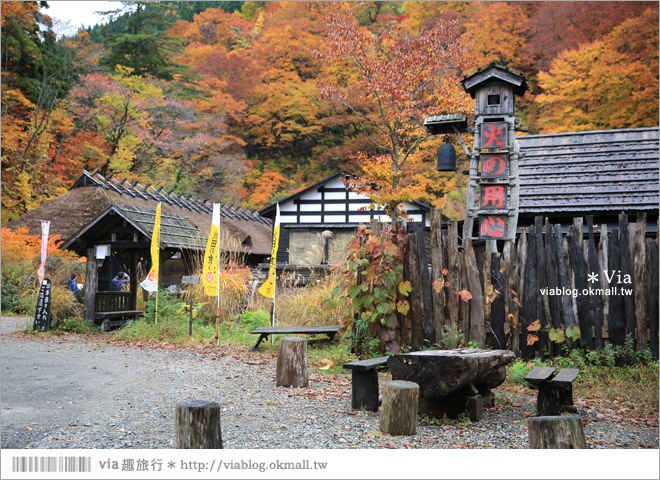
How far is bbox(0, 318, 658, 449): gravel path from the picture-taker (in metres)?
3.96

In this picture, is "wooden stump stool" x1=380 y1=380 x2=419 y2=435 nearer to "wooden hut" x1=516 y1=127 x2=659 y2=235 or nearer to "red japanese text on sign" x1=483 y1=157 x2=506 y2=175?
"red japanese text on sign" x1=483 y1=157 x2=506 y2=175

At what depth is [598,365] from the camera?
246 inches

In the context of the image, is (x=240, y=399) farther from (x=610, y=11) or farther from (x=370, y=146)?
(x=370, y=146)

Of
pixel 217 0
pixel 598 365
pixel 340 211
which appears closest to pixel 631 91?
pixel 340 211

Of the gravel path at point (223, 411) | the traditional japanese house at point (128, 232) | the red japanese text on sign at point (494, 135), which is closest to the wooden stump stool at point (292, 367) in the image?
the gravel path at point (223, 411)

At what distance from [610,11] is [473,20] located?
14.6 feet

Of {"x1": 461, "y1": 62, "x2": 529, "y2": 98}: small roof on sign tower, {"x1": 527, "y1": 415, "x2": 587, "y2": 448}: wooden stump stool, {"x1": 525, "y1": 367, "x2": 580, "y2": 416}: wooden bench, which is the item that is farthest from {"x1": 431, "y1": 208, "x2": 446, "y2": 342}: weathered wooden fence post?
{"x1": 527, "y1": 415, "x2": 587, "y2": 448}: wooden stump stool

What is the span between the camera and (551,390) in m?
4.53

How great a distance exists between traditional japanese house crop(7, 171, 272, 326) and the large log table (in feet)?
25.4

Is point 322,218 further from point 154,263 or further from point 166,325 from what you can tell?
point 166,325

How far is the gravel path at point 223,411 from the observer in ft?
13.0

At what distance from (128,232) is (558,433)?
10.8 meters

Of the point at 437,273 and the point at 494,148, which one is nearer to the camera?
the point at 437,273

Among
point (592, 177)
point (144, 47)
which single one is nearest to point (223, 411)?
point (592, 177)
